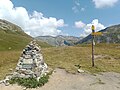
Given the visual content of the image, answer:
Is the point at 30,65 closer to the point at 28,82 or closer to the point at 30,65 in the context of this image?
the point at 30,65

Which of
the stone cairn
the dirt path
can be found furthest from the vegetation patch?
the dirt path

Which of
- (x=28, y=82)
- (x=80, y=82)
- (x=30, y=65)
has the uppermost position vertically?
(x=30, y=65)

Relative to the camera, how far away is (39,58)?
80.3ft

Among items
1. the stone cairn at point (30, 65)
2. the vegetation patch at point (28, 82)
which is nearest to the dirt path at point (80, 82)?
the vegetation patch at point (28, 82)

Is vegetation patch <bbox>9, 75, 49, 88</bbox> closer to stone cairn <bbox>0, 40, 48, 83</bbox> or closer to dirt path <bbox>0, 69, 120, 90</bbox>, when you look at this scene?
stone cairn <bbox>0, 40, 48, 83</bbox>

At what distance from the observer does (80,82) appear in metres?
24.2

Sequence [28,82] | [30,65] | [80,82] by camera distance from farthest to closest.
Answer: [80,82] < [30,65] < [28,82]

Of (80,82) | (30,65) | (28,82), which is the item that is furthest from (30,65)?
(80,82)

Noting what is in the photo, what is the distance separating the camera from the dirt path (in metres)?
22.2

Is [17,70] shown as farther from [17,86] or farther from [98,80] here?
[98,80]

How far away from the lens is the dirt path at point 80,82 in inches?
876

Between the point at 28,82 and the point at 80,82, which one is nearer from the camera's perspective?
the point at 28,82

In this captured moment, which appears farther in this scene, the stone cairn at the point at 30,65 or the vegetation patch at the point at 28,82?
the stone cairn at the point at 30,65

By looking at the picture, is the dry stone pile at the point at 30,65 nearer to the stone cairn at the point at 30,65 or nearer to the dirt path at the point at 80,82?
the stone cairn at the point at 30,65
